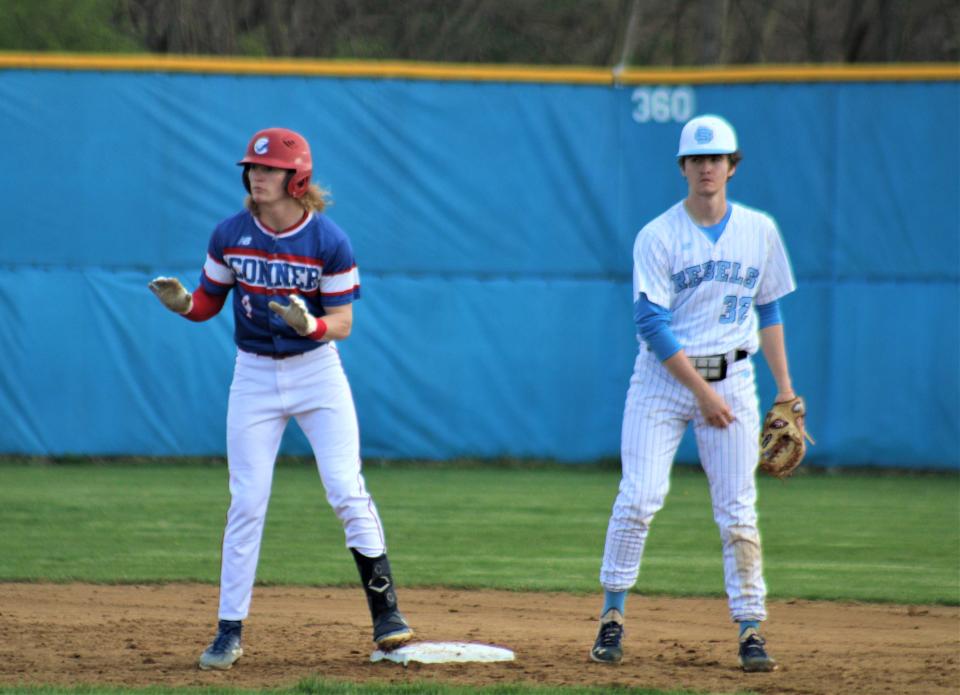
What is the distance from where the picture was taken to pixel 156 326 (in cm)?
1240

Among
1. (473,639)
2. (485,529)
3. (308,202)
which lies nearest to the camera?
(308,202)

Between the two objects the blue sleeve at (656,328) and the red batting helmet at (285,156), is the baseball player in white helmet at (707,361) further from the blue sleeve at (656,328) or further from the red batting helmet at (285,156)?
the red batting helmet at (285,156)

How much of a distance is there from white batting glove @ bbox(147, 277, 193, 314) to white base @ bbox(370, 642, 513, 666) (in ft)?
4.96

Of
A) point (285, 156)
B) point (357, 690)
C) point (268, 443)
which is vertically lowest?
point (357, 690)

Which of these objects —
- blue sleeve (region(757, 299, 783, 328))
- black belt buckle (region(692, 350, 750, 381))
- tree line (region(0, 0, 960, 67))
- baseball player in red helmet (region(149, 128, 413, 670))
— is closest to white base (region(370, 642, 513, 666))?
baseball player in red helmet (region(149, 128, 413, 670))

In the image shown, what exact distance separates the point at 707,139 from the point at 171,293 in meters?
2.05

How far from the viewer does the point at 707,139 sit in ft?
17.1

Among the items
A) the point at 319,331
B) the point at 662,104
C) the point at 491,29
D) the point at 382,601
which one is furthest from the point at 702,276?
the point at 491,29

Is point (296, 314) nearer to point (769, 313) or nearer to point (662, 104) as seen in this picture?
point (769, 313)

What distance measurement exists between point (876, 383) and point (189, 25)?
9.61m

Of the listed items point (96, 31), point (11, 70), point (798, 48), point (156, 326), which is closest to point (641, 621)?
point (156, 326)

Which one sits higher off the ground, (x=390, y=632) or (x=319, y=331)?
(x=319, y=331)

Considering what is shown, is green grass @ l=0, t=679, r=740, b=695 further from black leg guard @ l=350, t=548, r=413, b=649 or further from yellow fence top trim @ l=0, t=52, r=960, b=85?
yellow fence top trim @ l=0, t=52, r=960, b=85

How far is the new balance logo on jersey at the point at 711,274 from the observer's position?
5.28 m
